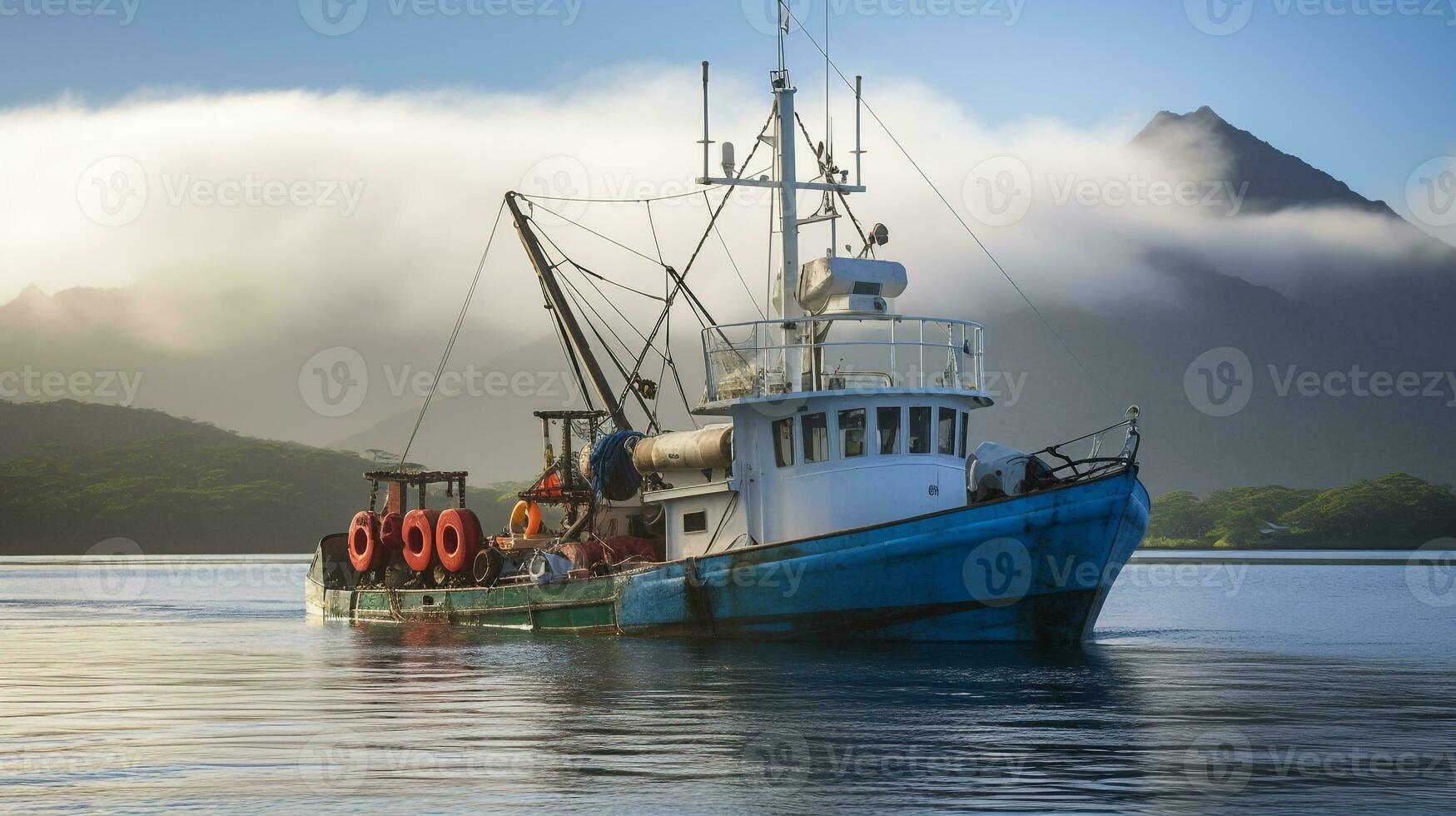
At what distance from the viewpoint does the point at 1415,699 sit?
72.5 feet

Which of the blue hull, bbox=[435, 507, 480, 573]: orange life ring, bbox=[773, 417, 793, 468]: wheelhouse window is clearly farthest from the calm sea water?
bbox=[773, 417, 793, 468]: wheelhouse window

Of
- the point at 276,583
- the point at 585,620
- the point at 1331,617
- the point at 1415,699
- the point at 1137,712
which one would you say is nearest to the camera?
the point at 1137,712

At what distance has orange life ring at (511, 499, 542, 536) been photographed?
39344mm

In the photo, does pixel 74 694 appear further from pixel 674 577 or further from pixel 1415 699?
pixel 1415 699

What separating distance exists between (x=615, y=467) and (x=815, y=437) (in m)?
7.27

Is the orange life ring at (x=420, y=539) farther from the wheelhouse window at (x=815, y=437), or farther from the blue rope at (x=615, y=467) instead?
the wheelhouse window at (x=815, y=437)

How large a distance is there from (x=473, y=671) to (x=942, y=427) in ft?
33.1

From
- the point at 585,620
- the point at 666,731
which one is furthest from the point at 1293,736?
the point at 585,620

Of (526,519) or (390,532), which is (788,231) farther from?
(390,532)

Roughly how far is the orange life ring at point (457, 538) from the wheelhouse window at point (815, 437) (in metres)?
12.1

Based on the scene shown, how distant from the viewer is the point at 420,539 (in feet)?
131

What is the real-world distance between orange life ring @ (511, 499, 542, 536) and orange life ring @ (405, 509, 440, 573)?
212 cm

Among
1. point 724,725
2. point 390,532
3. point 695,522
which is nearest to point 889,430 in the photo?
point 695,522

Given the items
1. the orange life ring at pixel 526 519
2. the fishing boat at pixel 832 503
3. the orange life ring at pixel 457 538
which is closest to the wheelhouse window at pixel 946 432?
the fishing boat at pixel 832 503
